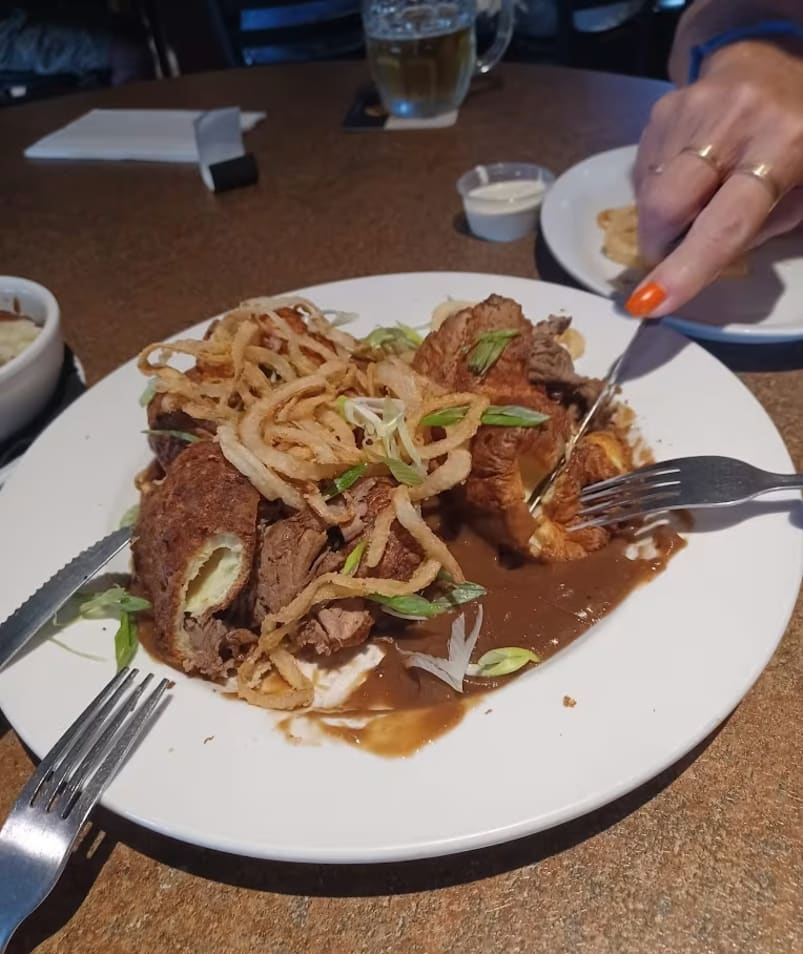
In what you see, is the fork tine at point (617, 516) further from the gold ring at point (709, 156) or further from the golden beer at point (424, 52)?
the golden beer at point (424, 52)

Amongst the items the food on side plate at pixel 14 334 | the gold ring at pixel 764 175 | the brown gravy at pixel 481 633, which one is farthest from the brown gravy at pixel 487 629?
the food on side plate at pixel 14 334

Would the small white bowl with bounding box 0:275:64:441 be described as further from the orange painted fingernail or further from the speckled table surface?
the orange painted fingernail

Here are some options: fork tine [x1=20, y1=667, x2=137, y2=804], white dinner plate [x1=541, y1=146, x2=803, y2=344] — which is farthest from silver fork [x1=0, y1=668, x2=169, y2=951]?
white dinner plate [x1=541, y1=146, x2=803, y2=344]

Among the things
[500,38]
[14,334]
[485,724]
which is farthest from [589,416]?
[500,38]

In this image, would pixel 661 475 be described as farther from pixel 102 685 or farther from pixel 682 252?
pixel 102 685

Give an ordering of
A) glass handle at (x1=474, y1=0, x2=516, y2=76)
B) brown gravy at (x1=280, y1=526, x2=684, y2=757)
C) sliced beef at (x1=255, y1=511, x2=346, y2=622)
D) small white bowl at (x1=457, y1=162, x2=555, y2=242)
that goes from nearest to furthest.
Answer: brown gravy at (x1=280, y1=526, x2=684, y2=757)
sliced beef at (x1=255, y1=511, x2=346, y2=622)
small white bowl at (x1=457, y1=162, x2=555, y2=242)
glass handle at (x1=474, y1=0, x2=516, y2=76)

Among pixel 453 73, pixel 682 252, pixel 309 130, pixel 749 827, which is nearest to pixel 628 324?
pixel 682 252

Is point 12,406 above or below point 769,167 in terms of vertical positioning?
below
